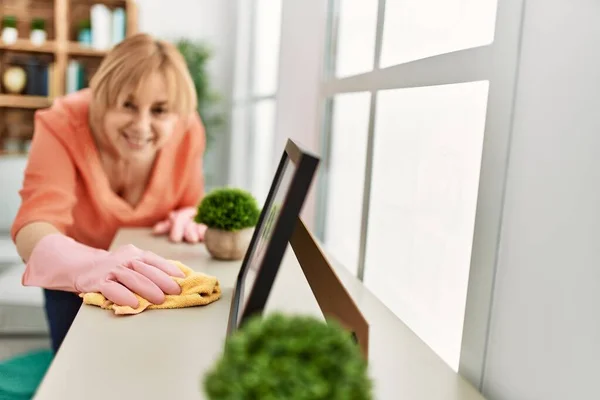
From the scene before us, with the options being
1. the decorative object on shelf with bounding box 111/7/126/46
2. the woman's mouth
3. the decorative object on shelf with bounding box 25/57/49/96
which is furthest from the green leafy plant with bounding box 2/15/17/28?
the woman's mouth

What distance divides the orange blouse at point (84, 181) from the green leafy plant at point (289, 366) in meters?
1.09

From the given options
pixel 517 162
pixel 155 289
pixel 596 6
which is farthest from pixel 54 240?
pixel 596 6

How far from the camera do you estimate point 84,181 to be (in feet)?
5.28

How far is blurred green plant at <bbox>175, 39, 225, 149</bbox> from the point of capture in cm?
383

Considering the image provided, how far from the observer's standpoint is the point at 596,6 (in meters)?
0.54

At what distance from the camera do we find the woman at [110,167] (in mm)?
1326

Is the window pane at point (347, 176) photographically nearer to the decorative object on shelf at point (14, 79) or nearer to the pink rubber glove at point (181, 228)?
the pink rubber glove at point (181, 228)

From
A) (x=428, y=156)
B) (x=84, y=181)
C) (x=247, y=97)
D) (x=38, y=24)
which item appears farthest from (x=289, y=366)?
(x=38, y=24)

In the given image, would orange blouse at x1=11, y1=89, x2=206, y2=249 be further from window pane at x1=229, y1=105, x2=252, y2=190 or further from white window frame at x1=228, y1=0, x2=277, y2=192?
window pane at x1=229, y1=105, x2=252, y2=190

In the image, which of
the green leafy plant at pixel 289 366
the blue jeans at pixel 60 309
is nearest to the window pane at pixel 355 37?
the blue jeans at pixel 60 309

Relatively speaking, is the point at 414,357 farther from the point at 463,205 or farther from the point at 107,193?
Result: the point at 107,193

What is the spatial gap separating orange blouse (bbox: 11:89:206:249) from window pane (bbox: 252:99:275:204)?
0.88 metres

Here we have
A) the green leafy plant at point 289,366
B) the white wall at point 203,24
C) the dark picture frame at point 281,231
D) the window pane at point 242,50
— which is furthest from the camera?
the white wall at point 203,24

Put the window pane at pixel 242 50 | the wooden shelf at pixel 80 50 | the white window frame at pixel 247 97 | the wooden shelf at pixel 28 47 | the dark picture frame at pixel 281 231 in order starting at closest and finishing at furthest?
the dark picture frame at pixel 281 231
the white window frame at pixel 247 97
the window pane at pixel 242 50
the wooden shelf at pixel 28 47
the wooden shelf at pixel 80 50
